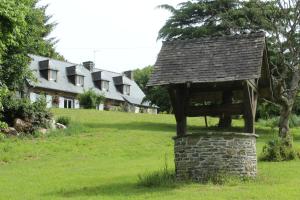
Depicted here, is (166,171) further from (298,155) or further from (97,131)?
(97,131)

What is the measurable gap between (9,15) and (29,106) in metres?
20.3

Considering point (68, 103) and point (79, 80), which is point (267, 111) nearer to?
point (68, 103)

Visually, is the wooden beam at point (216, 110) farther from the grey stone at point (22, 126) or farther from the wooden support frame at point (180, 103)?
the grey stone at point (22, 126)

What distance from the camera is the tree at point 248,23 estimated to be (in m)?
30.1

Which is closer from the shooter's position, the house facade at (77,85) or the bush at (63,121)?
the bush at (63,121)

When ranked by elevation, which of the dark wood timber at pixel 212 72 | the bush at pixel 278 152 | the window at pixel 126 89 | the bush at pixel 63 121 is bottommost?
the bush at pixel 278 152

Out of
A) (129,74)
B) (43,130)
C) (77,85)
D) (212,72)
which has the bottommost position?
(43,130)

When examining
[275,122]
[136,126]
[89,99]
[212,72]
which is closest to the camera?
[212,72]

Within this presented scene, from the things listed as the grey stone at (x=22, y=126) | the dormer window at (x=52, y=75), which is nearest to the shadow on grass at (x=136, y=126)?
the grey stone at (x=22, y=126)

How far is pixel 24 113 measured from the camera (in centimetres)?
3241

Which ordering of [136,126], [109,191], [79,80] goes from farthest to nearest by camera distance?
[79,80], [136,126], [109,191]

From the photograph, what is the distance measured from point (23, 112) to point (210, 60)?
56.1 feet

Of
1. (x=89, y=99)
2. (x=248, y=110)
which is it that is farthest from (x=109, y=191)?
(x=89, y=99)

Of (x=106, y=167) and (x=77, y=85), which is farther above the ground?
(x=77, y=85)
